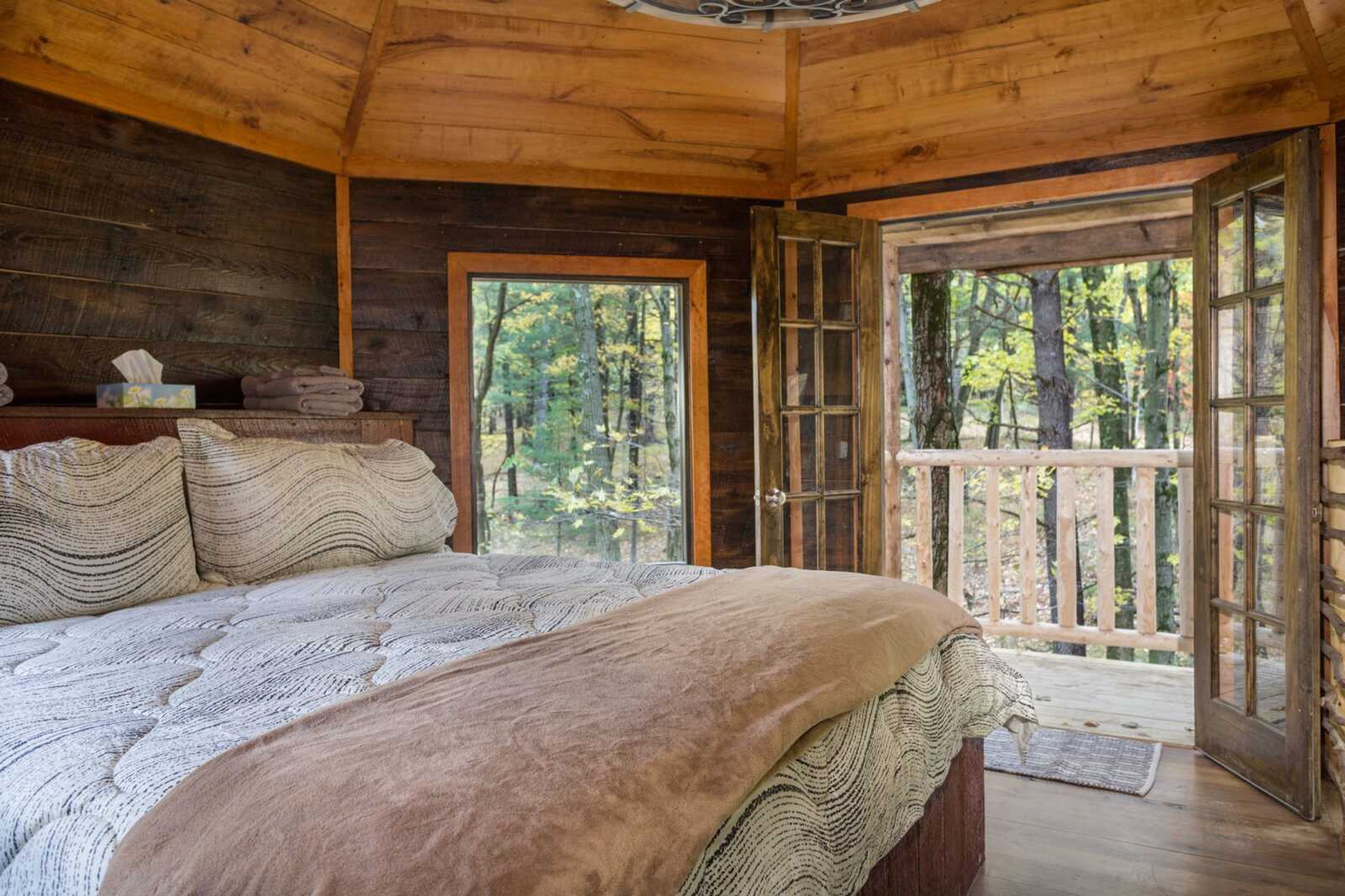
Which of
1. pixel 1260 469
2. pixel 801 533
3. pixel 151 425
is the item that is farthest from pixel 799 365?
pixel 151 425

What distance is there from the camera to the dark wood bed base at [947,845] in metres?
1.68

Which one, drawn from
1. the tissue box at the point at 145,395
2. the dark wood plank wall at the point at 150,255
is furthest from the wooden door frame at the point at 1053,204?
the tissue box at the point at 145,395

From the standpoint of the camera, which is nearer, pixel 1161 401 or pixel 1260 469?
pixel 1260 469

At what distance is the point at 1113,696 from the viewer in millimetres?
3846

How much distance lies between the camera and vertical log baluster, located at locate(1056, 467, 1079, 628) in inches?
181

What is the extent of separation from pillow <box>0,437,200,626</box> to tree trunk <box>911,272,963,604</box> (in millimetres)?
5071

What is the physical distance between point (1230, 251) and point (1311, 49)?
0.67 metres

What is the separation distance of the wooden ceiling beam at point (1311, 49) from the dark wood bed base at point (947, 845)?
8.06 feet

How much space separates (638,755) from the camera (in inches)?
40.3

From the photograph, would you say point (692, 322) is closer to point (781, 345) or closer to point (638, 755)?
point (781, 345)

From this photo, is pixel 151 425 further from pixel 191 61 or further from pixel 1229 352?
pixel 1229 352

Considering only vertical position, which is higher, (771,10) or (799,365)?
(771,10)

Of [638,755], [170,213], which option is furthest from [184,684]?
[170,213]

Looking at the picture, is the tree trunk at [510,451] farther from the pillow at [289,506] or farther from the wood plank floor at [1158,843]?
the wood plank floor at [1158,843]
